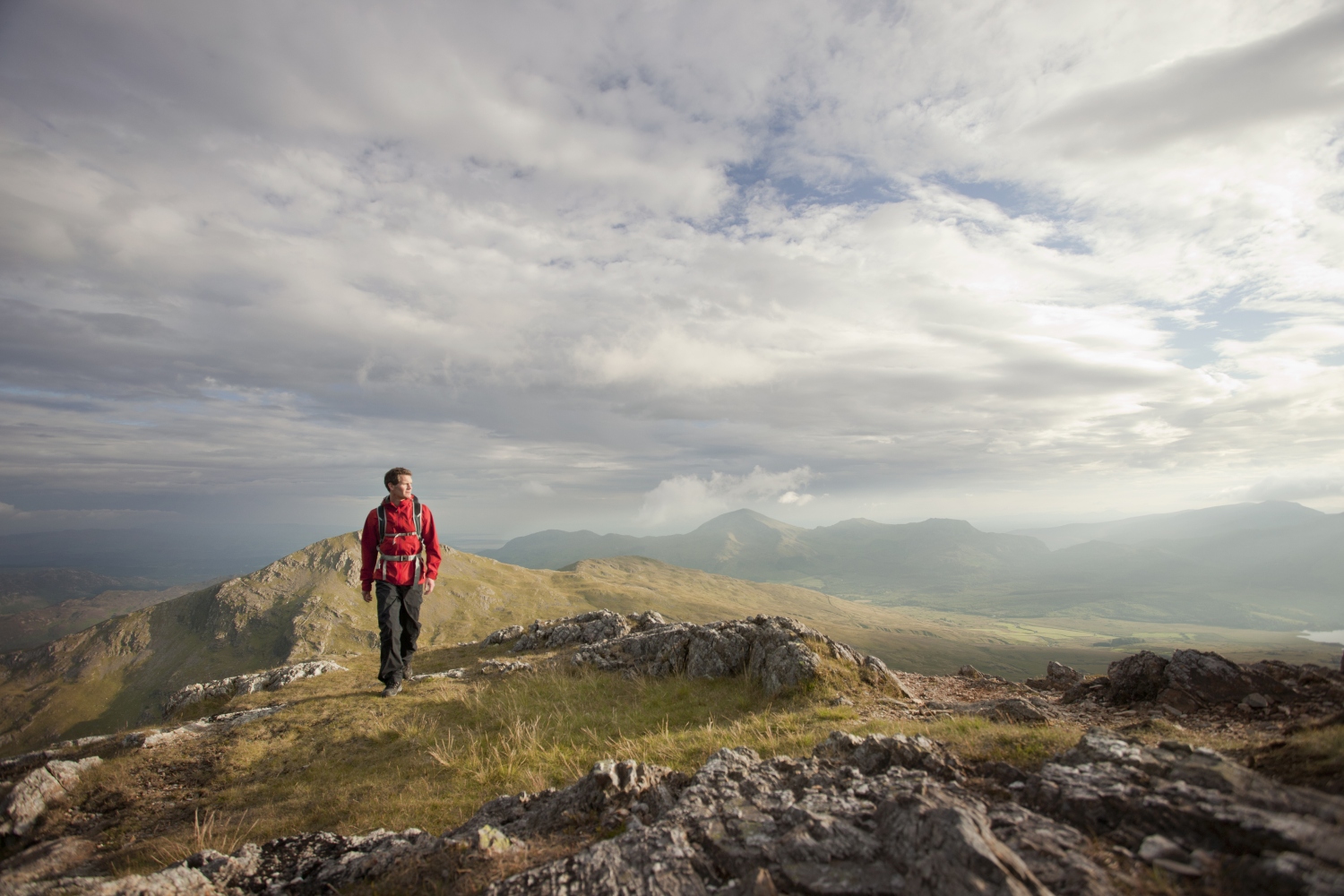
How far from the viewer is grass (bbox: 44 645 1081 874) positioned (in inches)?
316

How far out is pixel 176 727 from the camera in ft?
42.8

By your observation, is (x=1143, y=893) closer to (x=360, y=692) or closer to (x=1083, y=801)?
(x=1083, y=801)

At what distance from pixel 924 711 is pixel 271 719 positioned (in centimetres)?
1548

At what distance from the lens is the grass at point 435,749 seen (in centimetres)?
804

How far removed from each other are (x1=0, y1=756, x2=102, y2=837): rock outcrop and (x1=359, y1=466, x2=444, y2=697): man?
19.4 ft

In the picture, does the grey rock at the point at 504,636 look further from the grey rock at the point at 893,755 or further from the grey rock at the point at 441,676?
the grey rock at the point at 893,755

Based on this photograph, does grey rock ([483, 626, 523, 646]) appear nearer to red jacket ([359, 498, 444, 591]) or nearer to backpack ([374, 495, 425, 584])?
red jacket ([359, 498, 444, 591])

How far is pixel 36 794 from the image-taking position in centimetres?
891

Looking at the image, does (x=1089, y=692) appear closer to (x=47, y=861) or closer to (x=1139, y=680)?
(x=1139, y=680)

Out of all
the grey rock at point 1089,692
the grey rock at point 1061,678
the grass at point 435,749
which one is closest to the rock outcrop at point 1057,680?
the grey rock at point 1061,678

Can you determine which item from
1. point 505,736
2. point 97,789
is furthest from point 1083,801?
point 97,789

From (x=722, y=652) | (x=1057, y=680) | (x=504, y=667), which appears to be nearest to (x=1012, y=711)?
(x=722, y=652)

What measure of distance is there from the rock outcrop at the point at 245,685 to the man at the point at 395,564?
508 cm

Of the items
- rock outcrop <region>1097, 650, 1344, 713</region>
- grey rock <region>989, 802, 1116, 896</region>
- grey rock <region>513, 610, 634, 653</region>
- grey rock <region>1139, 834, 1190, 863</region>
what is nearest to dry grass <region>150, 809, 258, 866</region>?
grey rock <region>989, 802, 1116, 896</region>
